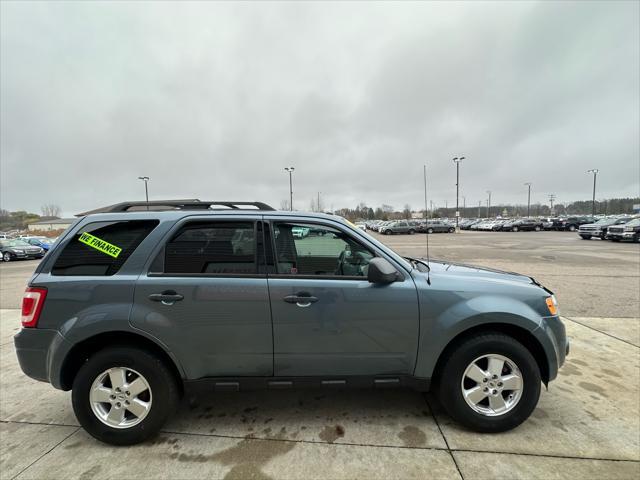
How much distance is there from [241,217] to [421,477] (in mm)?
2385

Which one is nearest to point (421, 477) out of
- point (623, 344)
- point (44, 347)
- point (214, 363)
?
point (214, 363)

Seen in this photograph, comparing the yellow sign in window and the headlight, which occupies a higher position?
the yellow sign in window

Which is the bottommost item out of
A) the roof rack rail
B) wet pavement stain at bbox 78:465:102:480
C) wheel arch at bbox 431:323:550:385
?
wet pavement stain at bbox 78:465:102:480

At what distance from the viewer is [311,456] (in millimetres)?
2350

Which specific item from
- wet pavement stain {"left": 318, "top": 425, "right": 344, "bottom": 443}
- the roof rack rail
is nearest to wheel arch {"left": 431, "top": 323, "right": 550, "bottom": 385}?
wet pavement stain {"left": 318, "top": 425, "right": 344, "bottom": 443}

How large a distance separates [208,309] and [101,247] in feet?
Result: 3.60

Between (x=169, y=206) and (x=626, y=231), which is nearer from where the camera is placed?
(x=169, y=206)

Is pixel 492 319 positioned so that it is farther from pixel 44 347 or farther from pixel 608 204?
pixel 608 204

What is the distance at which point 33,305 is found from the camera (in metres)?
2.51

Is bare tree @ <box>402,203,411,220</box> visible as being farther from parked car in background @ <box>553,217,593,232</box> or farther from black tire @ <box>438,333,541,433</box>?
black tire @ <box>438,333,541,433</box>

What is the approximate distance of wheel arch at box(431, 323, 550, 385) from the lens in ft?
8.65

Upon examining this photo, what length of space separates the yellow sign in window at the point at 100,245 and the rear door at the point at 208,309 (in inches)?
14.1

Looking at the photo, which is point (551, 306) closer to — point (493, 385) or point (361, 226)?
point (493, 385)

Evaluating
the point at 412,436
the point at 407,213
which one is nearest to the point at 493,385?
the point at 412,436
